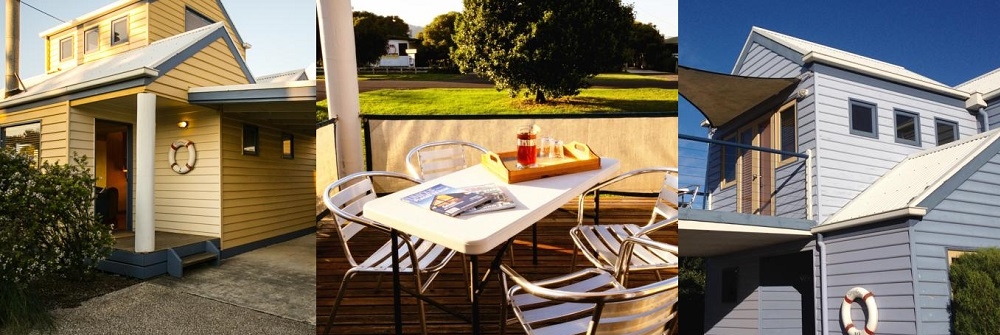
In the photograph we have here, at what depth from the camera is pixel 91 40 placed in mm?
5297

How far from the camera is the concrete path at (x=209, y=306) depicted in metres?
4.45

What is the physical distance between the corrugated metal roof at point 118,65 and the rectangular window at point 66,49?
19 centimetres

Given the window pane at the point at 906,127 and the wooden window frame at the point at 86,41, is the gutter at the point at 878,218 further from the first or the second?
the wooden window frame at the point at 86,41

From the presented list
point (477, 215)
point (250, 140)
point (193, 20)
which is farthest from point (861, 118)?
point (250, 140)

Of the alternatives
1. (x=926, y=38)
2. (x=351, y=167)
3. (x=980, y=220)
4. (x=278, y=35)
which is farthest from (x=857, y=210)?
(x=278, y=35)

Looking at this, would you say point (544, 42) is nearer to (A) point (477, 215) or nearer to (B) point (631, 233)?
(A) point (477, 215)

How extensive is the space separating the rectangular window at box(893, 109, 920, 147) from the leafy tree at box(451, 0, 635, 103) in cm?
98

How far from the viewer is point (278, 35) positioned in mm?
4098

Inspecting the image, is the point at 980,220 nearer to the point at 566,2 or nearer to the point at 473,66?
the point at 566,2

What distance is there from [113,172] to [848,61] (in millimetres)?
7758

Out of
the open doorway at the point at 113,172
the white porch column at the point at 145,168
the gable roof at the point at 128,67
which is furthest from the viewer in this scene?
the open doorway at the point at 113,172

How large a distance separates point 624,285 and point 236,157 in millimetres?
6637

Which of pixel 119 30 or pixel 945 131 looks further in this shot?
pixel 119 30

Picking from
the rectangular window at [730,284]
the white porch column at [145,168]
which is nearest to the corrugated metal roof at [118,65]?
the white porch column at [145,168]
